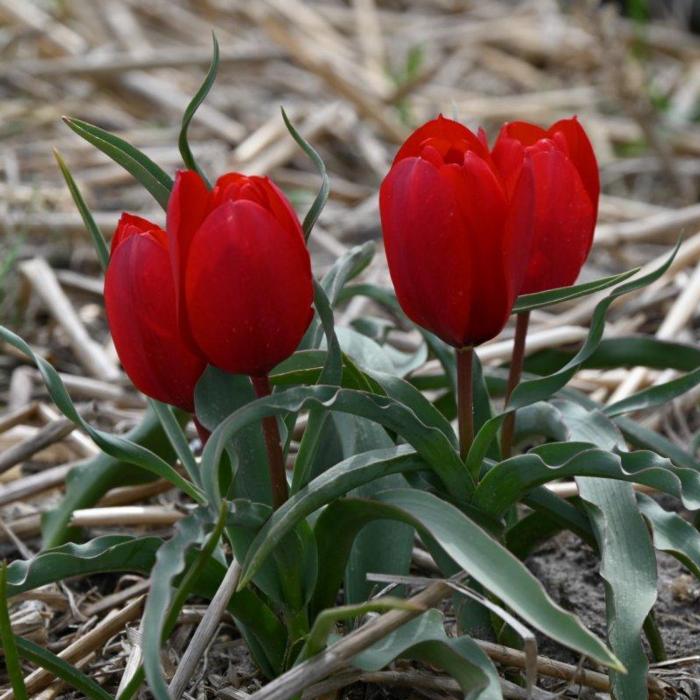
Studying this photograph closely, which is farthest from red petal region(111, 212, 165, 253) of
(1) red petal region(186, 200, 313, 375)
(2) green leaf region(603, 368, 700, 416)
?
(2) green leaf region(603, 368, 700, 416)

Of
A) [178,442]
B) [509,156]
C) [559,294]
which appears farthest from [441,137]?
[178,442]

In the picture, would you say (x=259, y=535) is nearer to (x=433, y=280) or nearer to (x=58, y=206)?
(x=433, y=280)

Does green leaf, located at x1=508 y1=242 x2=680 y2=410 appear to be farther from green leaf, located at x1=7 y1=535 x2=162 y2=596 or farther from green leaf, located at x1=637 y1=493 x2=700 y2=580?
green leaf, located at x1=7 y1=535 x2=162 y2=596

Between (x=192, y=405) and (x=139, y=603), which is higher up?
(x=192, y=405)

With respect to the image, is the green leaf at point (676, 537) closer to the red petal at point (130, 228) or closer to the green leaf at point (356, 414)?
the green leaf at point (356, 414)

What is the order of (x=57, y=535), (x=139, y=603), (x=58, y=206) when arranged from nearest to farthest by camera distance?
(x=139, y=603), (x=57, y=535), (x=58, y=206)

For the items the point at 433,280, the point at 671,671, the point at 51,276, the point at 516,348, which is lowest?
the point at 671,671

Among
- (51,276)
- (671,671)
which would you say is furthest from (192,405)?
(51,276)

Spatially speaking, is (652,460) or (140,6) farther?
(140,6)
